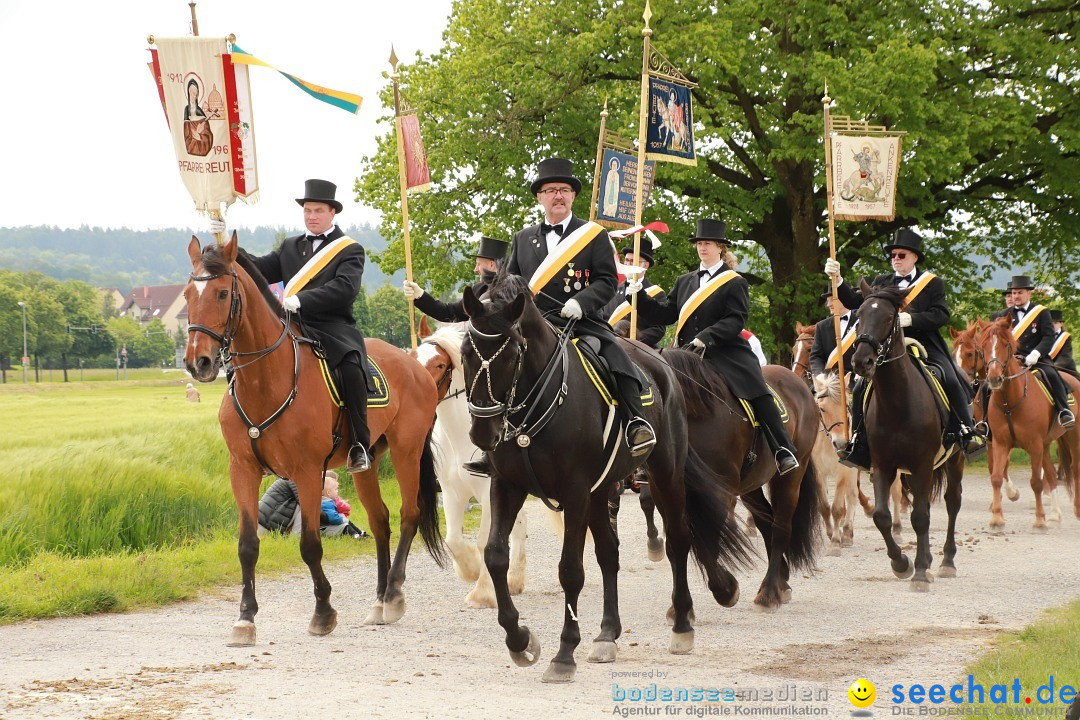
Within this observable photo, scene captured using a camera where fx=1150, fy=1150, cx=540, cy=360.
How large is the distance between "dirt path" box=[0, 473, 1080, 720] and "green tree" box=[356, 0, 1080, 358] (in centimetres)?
1337

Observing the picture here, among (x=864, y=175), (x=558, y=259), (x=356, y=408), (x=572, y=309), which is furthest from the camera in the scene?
(x=864, y=175)

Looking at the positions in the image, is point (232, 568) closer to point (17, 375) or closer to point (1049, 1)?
point (1049, 1)

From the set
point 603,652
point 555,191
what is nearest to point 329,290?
point 555,191

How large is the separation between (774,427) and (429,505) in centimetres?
328

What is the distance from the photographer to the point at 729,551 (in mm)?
8867

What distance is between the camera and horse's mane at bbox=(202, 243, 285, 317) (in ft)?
26.6

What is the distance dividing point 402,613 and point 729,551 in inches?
109

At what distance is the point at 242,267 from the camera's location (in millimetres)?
8531

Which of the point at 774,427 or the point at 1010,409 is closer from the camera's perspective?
the point at 774,427

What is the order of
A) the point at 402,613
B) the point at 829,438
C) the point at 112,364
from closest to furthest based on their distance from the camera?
the point at 402,613
the point at 829,438
the point at 112,364

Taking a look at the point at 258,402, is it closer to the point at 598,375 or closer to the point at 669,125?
the point at 598,375

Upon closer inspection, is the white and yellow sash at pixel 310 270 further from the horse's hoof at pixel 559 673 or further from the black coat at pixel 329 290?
the horse's hoof at pixel 559 673

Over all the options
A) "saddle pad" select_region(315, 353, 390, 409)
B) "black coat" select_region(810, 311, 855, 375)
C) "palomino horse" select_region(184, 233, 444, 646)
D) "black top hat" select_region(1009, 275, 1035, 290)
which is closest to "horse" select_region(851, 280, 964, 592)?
"black coat" select_region(810, 311, 855, 375)

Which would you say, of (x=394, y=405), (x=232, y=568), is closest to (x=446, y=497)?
(x=394, y=405)
